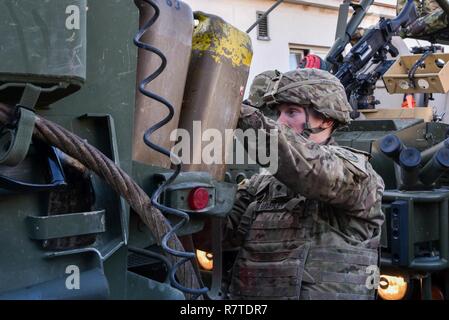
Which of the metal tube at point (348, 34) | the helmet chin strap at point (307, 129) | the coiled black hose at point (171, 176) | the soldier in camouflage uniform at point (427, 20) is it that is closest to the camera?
the coiled black hose at point (171, 176)

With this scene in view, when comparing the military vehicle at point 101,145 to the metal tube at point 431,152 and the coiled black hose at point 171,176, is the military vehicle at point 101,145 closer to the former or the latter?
the coiled black hose at point 171,176

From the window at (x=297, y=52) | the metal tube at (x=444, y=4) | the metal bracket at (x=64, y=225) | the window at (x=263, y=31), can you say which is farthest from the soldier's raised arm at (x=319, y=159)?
the window at (x=297, y=52)

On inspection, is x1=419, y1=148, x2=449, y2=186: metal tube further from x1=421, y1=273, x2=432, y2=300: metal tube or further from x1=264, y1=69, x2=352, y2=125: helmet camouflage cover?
x1=264, y1=69, x2=352, y2=125: helmet camouflage cover

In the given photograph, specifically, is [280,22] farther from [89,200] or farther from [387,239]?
[89,200]

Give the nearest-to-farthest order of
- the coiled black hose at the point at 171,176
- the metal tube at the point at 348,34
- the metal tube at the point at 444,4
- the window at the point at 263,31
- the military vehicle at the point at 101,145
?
the military vehicle at the point at 101,145 < the coiled black hose at the point at 171,176 < the metal tube at the point at 444,4 < the metal tube at the point at 348,34 < the window at the point at 263,31

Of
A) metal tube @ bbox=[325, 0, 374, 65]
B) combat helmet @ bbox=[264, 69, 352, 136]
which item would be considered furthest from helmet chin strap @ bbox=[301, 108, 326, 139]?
metal tube @ bbox=[325, 0, 374, 65]

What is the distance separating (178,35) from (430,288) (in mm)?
2537

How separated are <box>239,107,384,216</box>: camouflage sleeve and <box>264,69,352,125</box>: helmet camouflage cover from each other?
0.60 ft

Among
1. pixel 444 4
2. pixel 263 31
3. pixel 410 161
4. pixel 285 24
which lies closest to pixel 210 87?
pixel 410 161

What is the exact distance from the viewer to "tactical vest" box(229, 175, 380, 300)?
2.61 m

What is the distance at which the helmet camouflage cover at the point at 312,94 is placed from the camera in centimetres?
270

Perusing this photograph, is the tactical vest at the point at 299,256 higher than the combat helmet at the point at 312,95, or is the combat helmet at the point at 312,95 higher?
the combat helmet at the point at 312,95

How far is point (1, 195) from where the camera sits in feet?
5.04

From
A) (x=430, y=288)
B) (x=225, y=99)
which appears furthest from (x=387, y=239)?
(x=225, y=99)
